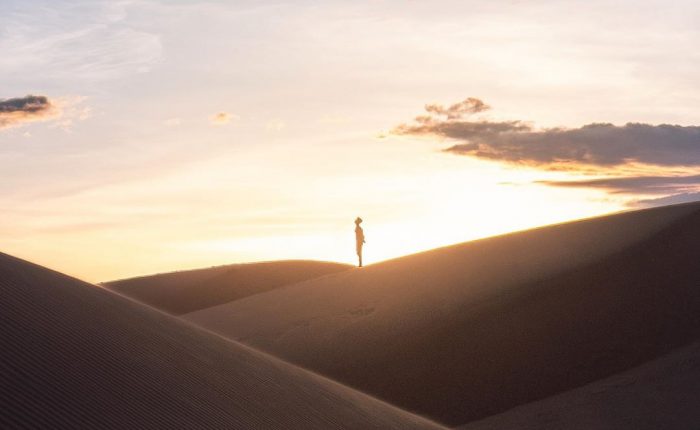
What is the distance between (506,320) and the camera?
54.7 feet

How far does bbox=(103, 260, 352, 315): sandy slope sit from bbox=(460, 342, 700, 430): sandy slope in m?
20.6

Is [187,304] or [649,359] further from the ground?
[649,359]

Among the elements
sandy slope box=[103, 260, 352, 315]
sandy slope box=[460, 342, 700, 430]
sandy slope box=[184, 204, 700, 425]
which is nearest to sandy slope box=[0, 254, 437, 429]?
sandy slope box=[460, 342, 700, 430]

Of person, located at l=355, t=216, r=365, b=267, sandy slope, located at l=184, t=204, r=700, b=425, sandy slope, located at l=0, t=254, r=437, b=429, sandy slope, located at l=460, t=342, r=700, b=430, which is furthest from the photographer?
person, located at l=355, t=216, r=365, b=267

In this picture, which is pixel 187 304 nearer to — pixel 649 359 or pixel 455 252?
pixel 455 252

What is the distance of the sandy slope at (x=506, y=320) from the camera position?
14547 millimetres

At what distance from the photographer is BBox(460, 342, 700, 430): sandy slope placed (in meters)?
11.9

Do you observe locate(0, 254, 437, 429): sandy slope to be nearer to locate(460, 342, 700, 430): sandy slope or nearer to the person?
locate(460, 342, 700, 430): sandy slope

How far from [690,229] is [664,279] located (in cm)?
277

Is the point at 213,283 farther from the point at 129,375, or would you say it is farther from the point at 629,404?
the point at 129,375

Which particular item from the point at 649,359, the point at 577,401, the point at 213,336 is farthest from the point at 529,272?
the point at 213,336

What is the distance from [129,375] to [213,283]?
27276 millimetres

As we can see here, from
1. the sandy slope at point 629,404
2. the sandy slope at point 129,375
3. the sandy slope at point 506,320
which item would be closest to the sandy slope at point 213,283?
the sandy slope at point 506,320

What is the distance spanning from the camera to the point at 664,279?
55.4ft
